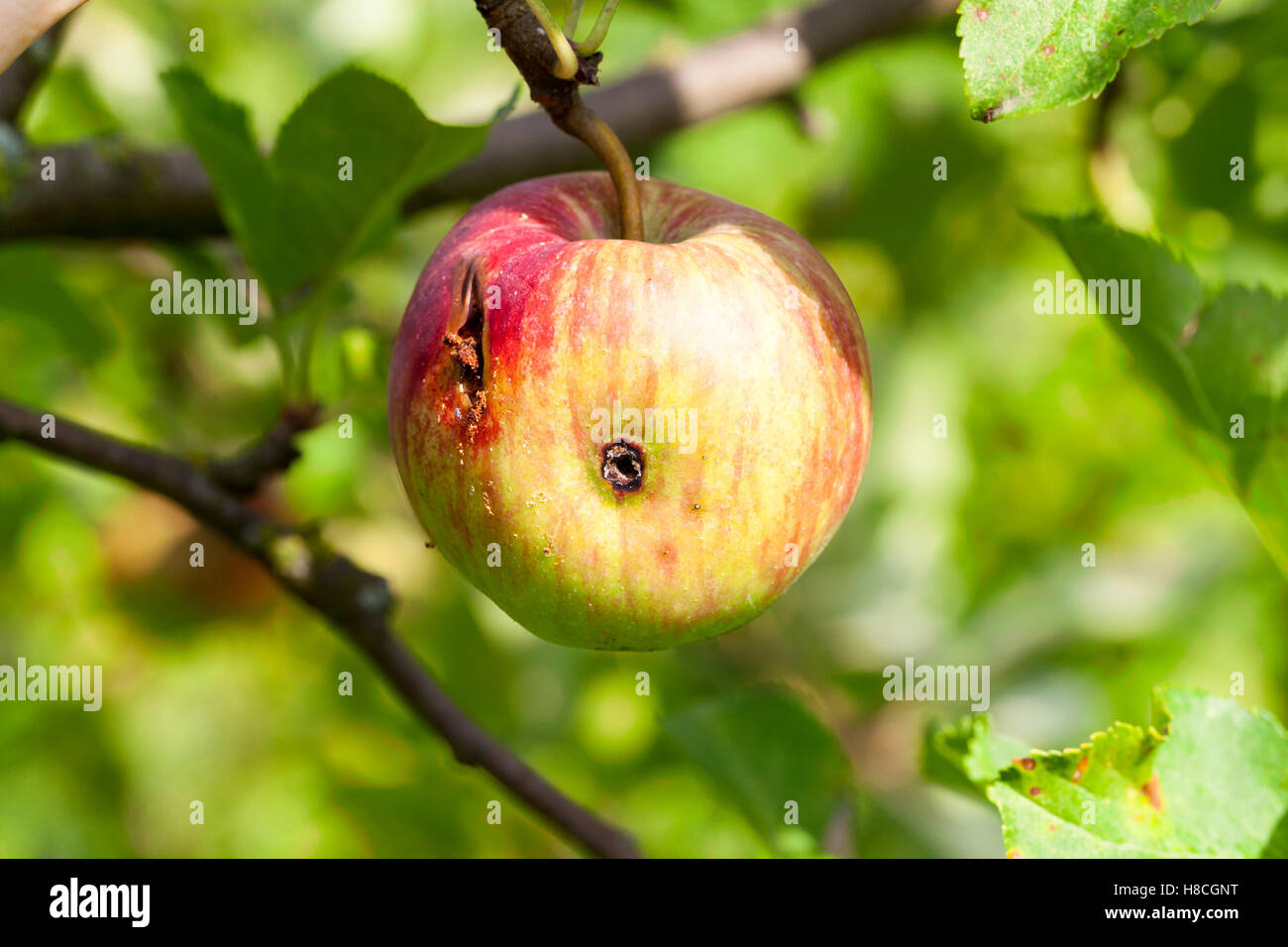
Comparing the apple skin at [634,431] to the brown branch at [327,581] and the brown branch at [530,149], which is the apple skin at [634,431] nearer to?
the brown branch at [327,581]

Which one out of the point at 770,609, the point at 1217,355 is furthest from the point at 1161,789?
the point at 770,609

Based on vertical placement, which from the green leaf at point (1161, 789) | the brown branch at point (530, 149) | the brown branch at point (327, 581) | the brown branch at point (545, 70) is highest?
the brown branch at point (530, 149)

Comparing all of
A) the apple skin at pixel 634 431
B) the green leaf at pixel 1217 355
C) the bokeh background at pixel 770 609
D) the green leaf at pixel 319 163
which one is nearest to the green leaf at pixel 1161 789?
the green leaf at pixel 1217 355

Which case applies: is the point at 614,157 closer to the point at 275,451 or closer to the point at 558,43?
the point at 558,43

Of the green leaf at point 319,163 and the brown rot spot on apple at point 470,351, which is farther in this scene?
the green leaf at point 319,163

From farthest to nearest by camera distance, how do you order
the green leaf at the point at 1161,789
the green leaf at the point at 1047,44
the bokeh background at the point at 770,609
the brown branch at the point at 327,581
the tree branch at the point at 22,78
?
the bokeh background at the point at 770,609
the tree branch at the point at 22,78
the brown branch at the point at 327,581
the green leaf at the point at 1161,789
the green leaf at the point at 1047,44

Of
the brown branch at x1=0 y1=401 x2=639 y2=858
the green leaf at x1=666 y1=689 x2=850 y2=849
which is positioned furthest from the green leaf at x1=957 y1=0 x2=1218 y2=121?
the green leaf at x1=666 y1=689 x2=850 y2=849

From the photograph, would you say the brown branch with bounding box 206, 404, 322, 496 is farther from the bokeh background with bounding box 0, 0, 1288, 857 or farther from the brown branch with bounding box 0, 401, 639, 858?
the bokeh background with bounding box 0, 0, 1288, 857
